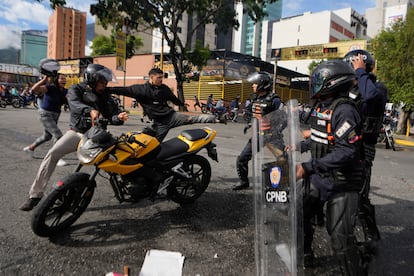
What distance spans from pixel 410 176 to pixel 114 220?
5.83 m

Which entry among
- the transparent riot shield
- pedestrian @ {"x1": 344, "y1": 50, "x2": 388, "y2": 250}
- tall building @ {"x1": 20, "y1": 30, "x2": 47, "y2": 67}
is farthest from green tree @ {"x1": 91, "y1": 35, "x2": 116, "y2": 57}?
tall building @ {"x1": 20, "y1": 30, "x2": 47, "y2": 67}

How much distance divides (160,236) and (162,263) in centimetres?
54

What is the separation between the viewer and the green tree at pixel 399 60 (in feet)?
53.2

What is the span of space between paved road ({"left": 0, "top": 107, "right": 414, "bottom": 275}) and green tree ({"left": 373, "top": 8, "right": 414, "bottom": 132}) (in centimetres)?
1316

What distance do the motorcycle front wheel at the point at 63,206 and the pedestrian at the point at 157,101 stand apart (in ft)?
5.13

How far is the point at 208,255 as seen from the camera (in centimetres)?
295

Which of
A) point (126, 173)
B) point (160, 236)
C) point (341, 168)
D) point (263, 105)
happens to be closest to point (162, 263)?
point (160, 236)

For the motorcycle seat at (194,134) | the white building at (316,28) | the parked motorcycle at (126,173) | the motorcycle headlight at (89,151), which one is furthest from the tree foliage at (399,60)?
the white building at (316,28)

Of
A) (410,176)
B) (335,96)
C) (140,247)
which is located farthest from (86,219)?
(410,176)

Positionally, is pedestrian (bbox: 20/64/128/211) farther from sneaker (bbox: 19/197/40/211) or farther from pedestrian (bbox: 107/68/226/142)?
pedestrian (bbox: 107/68/226/142)

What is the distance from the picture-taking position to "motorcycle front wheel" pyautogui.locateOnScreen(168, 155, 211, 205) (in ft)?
13.0

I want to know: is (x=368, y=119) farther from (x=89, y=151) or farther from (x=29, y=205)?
(x=29, y=205)

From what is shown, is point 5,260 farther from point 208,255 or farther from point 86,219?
point 208,255

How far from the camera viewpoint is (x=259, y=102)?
4.60 metres
